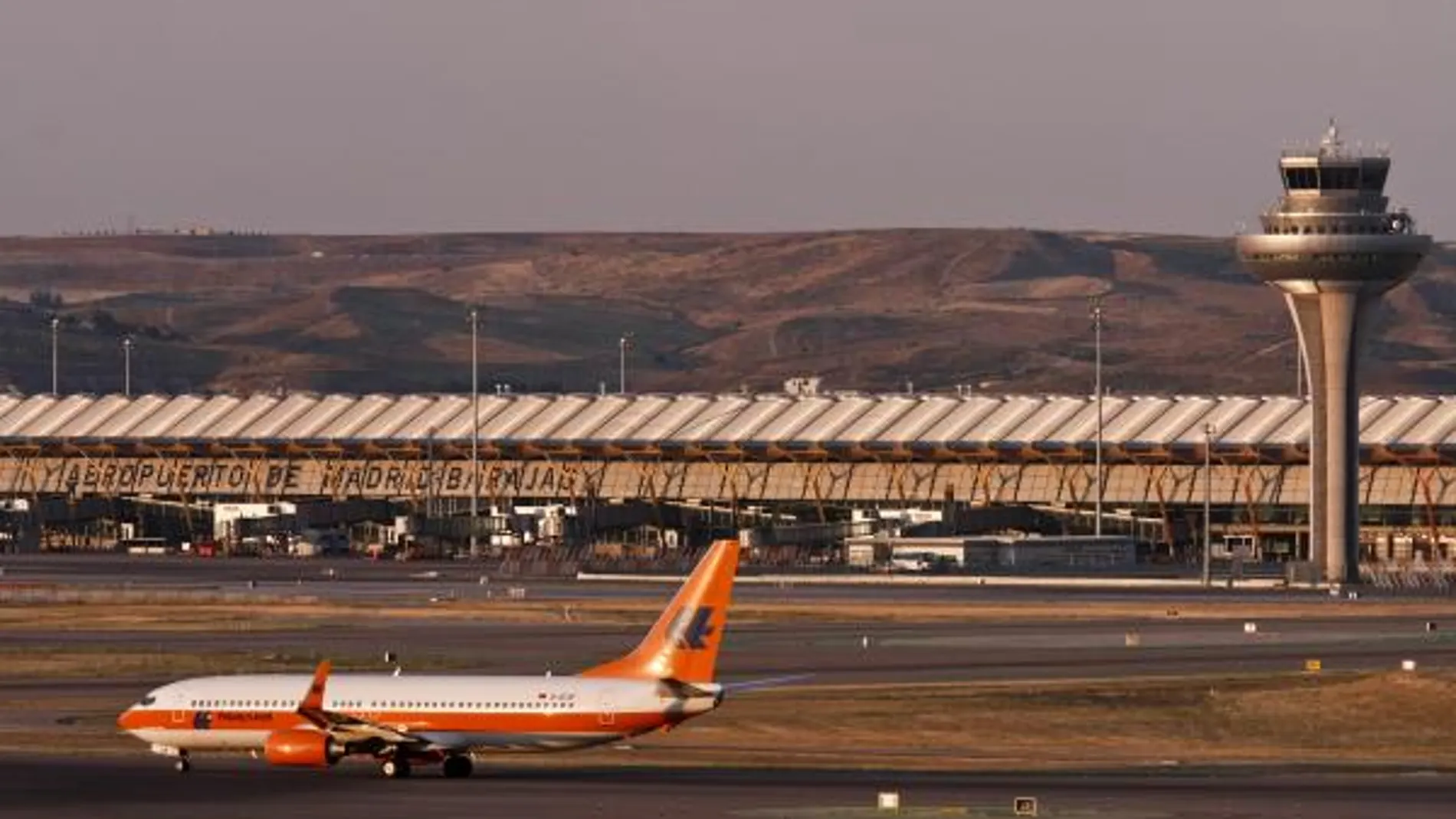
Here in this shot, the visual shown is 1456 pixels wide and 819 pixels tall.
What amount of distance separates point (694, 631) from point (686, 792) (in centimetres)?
403

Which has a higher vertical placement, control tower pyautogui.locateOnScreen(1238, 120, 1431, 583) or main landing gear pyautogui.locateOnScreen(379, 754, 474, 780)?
control tower pyautogui.locateOnScreen(1238, 120, 1431, 583)

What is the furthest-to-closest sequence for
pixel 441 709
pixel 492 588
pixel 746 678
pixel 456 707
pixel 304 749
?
pixel 492 588, pixel 746 678, pixel 441 709, pixel 456 707, pixel 304 749

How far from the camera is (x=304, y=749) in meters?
82.9

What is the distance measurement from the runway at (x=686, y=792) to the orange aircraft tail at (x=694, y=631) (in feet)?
8.82

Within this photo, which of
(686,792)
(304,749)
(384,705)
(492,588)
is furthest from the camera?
(492,588)

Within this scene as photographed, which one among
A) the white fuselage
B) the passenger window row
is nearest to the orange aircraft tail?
the white fuselage

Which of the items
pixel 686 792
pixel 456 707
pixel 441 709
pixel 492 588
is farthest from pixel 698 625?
pixel 492 588

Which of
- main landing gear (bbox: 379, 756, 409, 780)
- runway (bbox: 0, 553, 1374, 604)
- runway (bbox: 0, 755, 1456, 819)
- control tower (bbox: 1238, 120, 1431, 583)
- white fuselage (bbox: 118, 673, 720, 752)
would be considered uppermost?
control tower (bbox: 1238, 120, 1431, 583)

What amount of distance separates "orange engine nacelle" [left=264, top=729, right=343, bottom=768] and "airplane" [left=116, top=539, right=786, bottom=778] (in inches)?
1.0

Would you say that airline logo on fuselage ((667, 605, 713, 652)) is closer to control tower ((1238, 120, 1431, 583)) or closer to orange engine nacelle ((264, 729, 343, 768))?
orange engine nacelle ((264, 729, 343, 768))

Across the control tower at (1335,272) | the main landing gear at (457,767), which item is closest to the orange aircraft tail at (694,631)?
the main landing gear at (457,767)

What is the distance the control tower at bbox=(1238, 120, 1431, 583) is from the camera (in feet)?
597

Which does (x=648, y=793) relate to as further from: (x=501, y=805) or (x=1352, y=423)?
(x=1352, y=423)

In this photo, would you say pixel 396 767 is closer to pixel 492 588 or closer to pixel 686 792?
pixel 686 792
